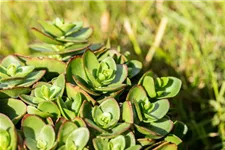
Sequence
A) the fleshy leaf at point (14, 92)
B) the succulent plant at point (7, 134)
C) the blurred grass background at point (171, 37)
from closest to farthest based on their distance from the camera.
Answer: the succulent plant at point (7, 134)
the fleshy leaf at point (14, 92)
the blurred grass background at point (171, 37)

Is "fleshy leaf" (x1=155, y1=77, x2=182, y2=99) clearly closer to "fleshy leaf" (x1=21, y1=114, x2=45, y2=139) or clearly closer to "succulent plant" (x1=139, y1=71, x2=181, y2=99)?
"succulent plant" (x1=139, y1=71, x2=181, y2=99)

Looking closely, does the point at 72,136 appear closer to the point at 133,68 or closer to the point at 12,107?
the point at 12,107

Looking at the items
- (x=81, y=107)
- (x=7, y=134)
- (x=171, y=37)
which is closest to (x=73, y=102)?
(x=81, y=107)

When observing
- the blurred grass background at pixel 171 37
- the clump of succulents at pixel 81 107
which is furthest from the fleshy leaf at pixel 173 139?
the blurred grass background at pixel 171 37

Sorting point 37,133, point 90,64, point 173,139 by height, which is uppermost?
point 90,64

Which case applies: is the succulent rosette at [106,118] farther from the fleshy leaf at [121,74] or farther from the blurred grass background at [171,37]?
the blurred grass background at [171,37]

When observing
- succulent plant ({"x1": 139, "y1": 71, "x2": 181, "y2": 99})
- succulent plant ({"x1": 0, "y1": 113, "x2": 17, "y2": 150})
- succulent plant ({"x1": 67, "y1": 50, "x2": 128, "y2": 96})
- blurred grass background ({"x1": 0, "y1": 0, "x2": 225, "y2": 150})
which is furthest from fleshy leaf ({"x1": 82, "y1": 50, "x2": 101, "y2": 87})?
blurred grass background ({"x1": 0, "y1": 0, "x2": 225, "y2": 150})
